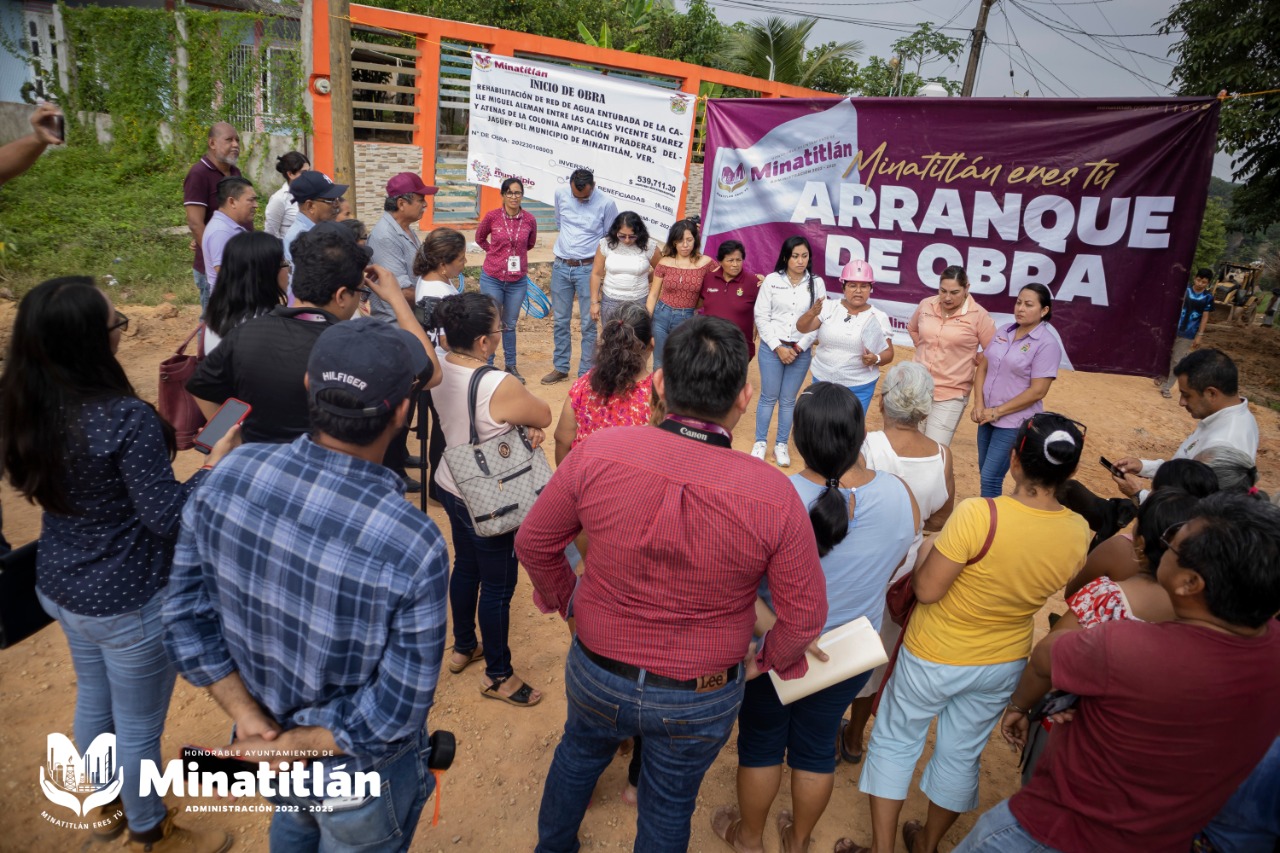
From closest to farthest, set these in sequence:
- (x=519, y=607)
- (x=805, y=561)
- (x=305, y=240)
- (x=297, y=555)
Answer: (x=297, y=555) < (x=805, y=561) < (x=305, y=240) < (x=519, y=607)

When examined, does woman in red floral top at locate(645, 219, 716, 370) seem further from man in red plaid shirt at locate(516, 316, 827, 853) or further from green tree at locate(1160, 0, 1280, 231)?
green tree at locate(1160, 0, 1280, 231)

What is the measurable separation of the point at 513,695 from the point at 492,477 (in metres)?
1.16

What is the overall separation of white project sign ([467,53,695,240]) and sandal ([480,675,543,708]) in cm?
608

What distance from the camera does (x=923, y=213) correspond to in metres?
5.87

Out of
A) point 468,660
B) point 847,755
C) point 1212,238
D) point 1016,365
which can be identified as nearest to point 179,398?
point 468,660

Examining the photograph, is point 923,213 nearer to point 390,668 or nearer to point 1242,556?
point 1242,556

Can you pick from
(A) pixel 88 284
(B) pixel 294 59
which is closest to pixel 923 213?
(A) pixel 88 284

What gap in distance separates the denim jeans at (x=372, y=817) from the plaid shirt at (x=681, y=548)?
0.53m

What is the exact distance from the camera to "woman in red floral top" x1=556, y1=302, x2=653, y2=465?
3.13 meters

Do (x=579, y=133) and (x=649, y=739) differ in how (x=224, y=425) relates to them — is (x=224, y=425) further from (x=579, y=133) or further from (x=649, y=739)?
(x=579, y=133)

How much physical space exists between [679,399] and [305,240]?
1.79m

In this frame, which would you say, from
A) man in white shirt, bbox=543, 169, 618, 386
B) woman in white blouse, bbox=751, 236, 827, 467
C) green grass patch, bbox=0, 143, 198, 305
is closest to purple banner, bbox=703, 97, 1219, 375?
woman in white blouse, bbox=751, 236, 827, 467

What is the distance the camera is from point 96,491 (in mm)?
2201

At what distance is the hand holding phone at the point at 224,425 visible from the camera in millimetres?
2523
